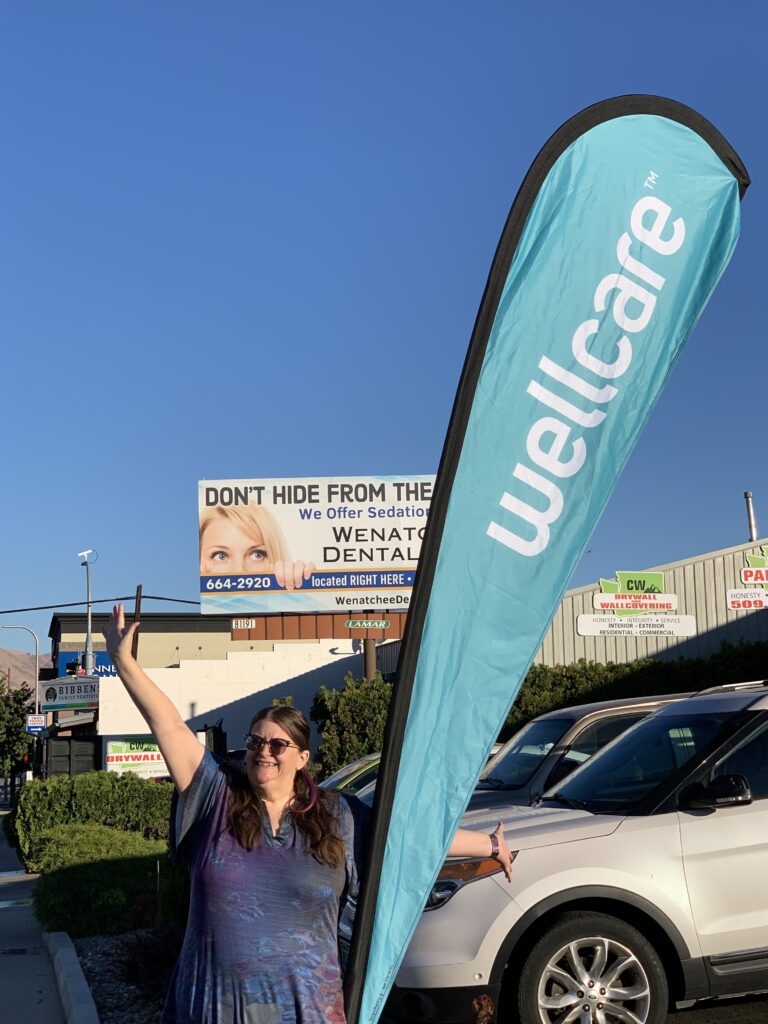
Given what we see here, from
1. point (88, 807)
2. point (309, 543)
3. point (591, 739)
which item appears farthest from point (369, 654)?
point (591, 739)

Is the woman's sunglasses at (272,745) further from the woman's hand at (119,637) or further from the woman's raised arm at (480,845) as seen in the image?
the woman's raised arm at (480,845)

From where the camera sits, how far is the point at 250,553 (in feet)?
120

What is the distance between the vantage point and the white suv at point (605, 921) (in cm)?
577

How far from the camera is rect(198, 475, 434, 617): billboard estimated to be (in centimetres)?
3659

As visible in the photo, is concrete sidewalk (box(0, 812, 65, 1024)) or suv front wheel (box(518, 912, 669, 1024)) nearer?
suv front wheel (box(518, 912, 669, 1024))

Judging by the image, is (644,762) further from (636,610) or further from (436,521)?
(636,610)

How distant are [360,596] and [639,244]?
3256cm

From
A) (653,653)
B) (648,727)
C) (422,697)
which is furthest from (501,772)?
(653,653)

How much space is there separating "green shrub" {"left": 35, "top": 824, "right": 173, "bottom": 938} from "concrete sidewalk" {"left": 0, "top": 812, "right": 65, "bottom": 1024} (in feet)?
1.14

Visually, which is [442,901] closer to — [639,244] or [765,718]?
[765,718]

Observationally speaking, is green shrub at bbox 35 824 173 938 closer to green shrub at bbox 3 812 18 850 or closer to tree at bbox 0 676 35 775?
green shrub at bbox 3 812 18 850

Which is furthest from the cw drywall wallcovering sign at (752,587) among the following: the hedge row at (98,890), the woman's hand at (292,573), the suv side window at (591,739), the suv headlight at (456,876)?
the suv headlight at (456,876)

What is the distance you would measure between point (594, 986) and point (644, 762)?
1449mm

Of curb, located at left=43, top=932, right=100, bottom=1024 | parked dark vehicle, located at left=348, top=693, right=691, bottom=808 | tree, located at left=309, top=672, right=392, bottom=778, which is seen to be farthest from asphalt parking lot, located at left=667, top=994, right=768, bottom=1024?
tree, located at left=309, top=672, right=392, bottom=778
